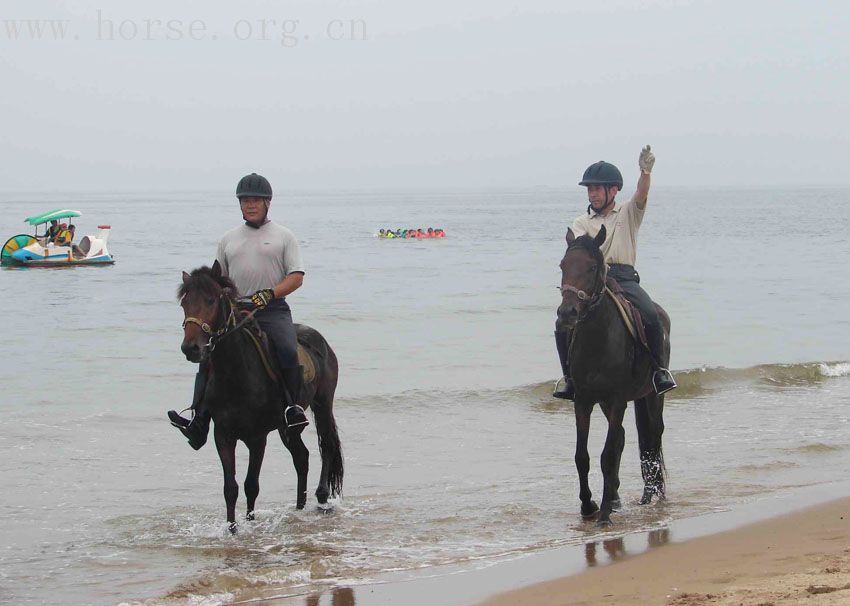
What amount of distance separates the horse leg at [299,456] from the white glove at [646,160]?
11.5 ft

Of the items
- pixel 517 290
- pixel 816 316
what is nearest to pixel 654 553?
pixel 816 316

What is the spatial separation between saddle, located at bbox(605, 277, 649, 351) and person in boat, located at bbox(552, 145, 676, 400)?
8 cm

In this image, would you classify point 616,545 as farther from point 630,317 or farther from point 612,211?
point 612,211

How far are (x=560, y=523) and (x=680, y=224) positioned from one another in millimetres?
88276

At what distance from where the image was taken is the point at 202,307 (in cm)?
749

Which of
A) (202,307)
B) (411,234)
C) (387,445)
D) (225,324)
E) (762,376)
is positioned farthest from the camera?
(411,234)

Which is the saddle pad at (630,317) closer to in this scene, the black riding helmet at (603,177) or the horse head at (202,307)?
the black riding helmet at (603,177)

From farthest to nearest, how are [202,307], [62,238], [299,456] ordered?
1. [62,238]
2. [299,456]
3. [202,307]

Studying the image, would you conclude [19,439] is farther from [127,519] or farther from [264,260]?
[264,260]

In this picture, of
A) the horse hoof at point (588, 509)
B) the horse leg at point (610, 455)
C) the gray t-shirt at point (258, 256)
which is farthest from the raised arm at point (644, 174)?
the gray t-shirt at point (258, 256)

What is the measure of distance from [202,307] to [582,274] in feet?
9.33

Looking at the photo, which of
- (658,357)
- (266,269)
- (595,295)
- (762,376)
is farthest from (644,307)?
(762,376)

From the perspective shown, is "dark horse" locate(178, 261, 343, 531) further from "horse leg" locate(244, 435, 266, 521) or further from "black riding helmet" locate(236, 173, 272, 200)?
"black riding helmet" locate(236, 173, 272, 200)

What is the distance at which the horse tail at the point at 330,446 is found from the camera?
9.62 metres
